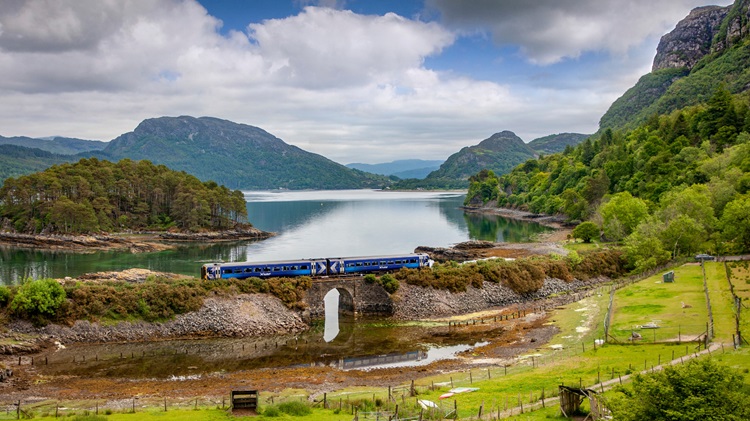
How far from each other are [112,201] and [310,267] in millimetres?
96990

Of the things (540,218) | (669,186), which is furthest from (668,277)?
(540,218)

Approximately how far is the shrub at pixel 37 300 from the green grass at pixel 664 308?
152 feet

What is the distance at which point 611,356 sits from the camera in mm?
35875

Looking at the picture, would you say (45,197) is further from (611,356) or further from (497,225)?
(611,356)

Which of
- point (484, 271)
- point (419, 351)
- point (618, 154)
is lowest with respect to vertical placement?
point (419, 351)

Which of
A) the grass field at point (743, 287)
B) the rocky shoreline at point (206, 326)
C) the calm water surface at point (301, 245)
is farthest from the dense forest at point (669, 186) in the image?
the rocky shoreline at point (206, 326)

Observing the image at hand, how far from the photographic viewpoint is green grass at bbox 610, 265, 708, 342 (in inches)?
1562

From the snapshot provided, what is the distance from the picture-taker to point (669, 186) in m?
102

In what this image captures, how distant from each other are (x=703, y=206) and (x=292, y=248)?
235ft

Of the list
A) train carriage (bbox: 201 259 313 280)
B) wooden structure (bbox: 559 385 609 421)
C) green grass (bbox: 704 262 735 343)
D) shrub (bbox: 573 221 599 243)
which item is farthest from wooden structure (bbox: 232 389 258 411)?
shrub (bbox: 573 221 599 243)

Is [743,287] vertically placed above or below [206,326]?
above

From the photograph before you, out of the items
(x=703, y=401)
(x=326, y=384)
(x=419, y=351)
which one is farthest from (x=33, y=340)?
(x=703, y=401)

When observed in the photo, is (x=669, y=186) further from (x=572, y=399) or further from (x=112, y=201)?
(x=112, y=201)

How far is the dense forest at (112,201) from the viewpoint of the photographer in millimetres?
121938
